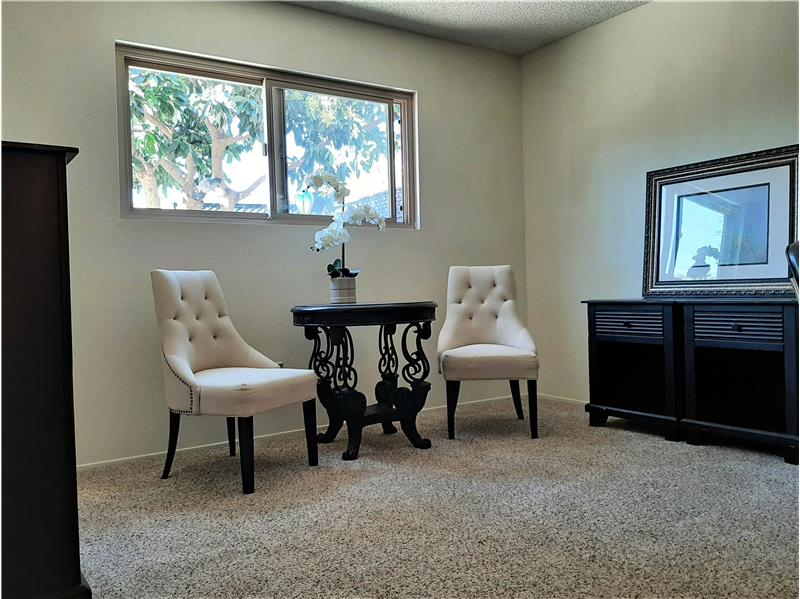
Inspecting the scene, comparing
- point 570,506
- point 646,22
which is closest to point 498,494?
point 570,506

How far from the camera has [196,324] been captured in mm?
2896

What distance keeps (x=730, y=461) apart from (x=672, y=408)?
446 mm

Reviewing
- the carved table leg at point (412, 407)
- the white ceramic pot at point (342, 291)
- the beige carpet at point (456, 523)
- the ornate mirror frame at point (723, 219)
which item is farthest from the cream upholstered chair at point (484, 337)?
the ornate mirror frame at point (723, 219)

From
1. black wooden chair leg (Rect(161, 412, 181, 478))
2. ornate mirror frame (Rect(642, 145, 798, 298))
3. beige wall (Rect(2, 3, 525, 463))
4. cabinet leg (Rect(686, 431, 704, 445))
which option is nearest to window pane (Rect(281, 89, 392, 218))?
beige wall (Rect(2, 3, 525, 463))

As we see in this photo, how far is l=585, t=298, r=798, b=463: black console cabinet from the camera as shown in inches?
108

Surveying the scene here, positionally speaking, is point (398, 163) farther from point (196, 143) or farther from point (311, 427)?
point (311, 427)

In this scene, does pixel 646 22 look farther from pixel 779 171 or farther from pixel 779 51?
pixel 779 171

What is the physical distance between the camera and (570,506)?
218 centimetres

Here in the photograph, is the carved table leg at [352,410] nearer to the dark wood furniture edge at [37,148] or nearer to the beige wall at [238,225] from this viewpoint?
the beige wall at [238,225]

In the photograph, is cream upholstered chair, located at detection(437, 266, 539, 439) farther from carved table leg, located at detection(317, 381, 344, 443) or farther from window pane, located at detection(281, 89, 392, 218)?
window pane, located at detection(281, 89, 392, 218)

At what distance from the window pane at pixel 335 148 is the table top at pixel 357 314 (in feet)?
3.05

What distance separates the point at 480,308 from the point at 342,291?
0.91m

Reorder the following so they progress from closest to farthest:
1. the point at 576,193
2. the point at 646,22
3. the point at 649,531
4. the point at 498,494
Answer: the point at 649,531 → the point at 498,494 → the point at 646,22 → the point at 576,193

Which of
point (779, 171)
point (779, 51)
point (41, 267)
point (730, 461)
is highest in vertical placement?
point (779, 51)
